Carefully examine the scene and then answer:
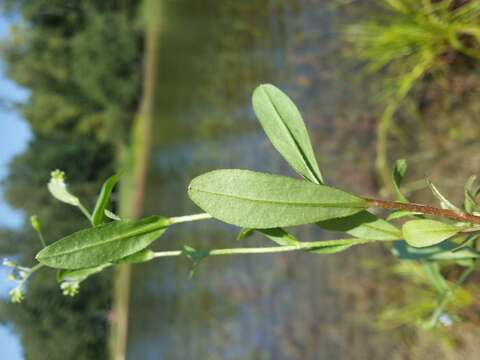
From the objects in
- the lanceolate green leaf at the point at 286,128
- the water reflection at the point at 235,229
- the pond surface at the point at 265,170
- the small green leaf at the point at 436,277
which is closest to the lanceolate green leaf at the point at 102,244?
the lanceolate green leaf at the point at 286,128

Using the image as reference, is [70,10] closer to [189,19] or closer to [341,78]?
[189,19]

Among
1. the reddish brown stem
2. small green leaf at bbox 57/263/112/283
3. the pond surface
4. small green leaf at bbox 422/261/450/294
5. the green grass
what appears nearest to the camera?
the reddish brown stem

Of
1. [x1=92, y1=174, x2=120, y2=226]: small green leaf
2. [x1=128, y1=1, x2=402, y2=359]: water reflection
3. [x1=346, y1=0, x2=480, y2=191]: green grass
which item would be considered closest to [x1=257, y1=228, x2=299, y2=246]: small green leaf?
[x1=92, y1=174, x2=120, y2=226]: small green leaf

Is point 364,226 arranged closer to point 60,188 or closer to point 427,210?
point 427,210

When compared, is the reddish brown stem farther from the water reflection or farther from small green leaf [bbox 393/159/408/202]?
the water reflection

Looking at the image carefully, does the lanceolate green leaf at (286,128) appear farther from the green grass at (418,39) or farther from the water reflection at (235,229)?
the water reflection at (235,229)

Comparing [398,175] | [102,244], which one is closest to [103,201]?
[102,244]
